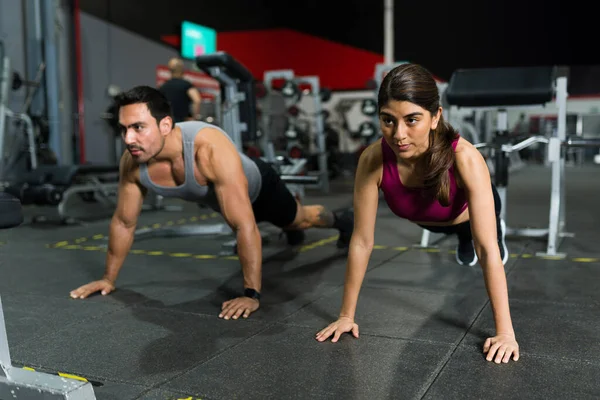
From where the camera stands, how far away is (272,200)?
2.62 meters

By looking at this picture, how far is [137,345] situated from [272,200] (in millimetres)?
1095

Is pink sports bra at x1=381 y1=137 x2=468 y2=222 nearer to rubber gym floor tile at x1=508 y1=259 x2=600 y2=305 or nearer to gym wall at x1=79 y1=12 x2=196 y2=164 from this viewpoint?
rubber gym floor tile at x1=508 y1=259 x2=600 y2=305

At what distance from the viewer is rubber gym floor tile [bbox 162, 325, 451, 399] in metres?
1.33

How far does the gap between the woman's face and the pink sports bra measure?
17cm

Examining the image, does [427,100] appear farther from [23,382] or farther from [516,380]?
[23,382]

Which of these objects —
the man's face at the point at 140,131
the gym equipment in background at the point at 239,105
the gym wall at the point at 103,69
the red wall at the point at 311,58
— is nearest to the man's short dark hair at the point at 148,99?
the man's face at the point at 140,131

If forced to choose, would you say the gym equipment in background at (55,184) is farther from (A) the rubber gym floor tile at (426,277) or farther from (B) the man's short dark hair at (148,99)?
(A) the rubber gym floor tile at (426,277)

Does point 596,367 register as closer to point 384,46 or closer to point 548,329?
point 548,329

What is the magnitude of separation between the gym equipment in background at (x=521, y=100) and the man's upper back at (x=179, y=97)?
2.36 m

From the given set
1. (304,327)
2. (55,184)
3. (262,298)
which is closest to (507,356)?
(304,327)

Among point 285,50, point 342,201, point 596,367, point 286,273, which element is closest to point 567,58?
point 285,50

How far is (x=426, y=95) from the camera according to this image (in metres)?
1.40

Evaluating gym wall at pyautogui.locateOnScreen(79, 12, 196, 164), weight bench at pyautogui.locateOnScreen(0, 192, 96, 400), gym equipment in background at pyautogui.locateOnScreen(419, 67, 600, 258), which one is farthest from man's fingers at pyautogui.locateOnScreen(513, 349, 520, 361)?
gym wall at pyautogui.locateOnScreen(79, 12, 196, 164)

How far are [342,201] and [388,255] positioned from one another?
2737mm
